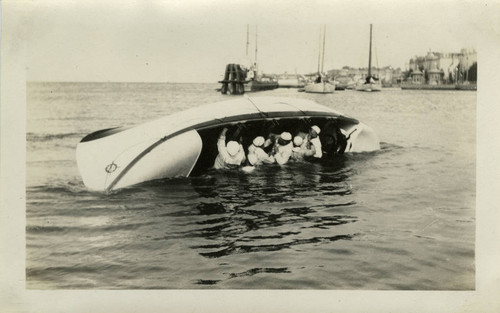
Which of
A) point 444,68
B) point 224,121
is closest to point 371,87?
point 444,68

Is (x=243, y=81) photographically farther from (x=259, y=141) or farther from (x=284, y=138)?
(x=284, y=138)

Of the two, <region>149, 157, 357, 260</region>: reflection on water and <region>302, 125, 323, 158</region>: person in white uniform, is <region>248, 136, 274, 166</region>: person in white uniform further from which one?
<region>302, 125, 323, 158</region>: person in white uniform

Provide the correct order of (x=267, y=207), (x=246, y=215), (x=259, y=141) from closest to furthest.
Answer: (x=246, y=215), (x=267, y=207), (x=259, y=141)

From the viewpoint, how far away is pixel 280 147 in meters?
4.68

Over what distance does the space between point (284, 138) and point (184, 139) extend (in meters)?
1.05

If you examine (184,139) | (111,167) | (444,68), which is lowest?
(111,167)

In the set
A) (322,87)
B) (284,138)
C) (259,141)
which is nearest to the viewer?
(322,87)

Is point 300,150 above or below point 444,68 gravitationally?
below

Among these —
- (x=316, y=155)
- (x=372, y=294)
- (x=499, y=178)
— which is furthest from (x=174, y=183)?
(x=499, y=178)

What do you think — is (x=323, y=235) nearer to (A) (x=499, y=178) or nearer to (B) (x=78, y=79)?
(A) (x=499, y=178)

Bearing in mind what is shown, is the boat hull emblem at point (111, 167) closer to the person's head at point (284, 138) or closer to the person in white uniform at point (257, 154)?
the person in white uniform at point (257, 154)

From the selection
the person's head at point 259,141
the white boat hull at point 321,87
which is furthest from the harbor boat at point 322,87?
the person's head at point 259,141

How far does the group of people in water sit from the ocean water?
25 centimetres

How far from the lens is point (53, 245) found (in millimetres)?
3508
